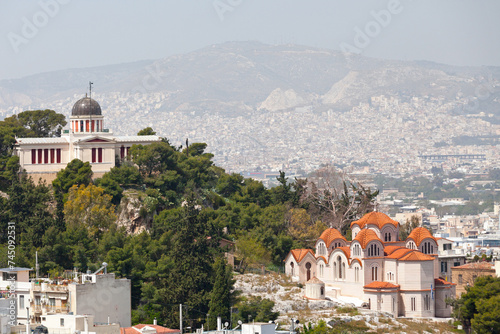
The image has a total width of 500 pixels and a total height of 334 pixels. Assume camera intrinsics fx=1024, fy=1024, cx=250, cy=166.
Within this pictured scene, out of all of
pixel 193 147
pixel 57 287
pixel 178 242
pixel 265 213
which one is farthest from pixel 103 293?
pixel 193 147

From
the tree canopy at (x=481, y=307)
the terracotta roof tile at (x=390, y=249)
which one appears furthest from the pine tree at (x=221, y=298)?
the tree canopy at (x=481, y=307)

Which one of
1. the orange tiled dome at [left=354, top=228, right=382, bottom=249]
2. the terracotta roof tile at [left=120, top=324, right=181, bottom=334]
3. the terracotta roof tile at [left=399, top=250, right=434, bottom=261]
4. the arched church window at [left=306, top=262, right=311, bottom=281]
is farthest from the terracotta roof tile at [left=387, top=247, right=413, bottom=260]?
the terracotta roof tile at [left=120, top=324, right=181, bottom=334]

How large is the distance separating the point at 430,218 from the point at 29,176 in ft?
341

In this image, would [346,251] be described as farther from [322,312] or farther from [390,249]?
[322,312]

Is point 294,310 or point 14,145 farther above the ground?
point 14,145

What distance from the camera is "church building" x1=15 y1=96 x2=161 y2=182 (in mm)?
57188

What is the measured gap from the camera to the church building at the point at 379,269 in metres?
50.4

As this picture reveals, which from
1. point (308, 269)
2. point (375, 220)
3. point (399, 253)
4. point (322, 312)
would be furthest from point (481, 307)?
point (308, 269)

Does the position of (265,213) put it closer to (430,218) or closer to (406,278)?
(406,278)

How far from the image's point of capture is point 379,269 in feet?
169

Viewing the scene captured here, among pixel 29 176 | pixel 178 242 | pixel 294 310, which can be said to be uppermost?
pixel 29 176

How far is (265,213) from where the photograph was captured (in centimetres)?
6041

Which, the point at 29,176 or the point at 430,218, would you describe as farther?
the point at 430,218

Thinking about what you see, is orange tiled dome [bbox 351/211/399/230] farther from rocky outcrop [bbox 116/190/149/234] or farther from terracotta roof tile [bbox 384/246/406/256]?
rocky outcrop [bbox 116/190/149/234]
